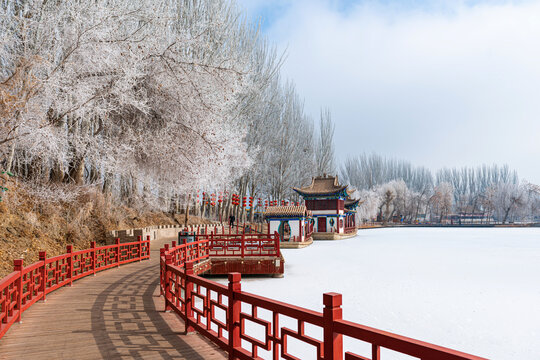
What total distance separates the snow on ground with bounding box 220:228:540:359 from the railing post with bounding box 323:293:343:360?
4.77 meters

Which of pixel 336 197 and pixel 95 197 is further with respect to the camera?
pixel 336 197

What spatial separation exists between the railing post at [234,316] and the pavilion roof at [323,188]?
25.2 meters

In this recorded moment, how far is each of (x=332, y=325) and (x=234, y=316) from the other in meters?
1.44

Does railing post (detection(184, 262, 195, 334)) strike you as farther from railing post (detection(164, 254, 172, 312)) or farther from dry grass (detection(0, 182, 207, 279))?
dry grass (detection(0, 182, 207, 279))

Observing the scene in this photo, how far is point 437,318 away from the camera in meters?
9.32

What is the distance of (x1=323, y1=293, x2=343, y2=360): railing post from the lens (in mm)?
2650

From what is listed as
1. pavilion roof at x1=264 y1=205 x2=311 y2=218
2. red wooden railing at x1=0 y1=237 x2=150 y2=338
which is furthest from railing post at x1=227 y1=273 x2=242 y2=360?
pavilion roof at x1=264 y1=205 x2=311 y2=218

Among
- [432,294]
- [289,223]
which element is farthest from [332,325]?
[289,223]

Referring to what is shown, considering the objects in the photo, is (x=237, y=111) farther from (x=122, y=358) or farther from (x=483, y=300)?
(x=122, y=358)

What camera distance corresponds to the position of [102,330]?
4.98 metres

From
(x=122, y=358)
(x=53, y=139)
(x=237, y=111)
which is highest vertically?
(x=237, y=111)

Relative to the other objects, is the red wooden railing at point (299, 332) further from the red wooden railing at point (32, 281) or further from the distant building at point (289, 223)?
the distant building at point (289, 223)

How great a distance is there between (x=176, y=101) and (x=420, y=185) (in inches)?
2706

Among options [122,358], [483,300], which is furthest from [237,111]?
[122,358]
